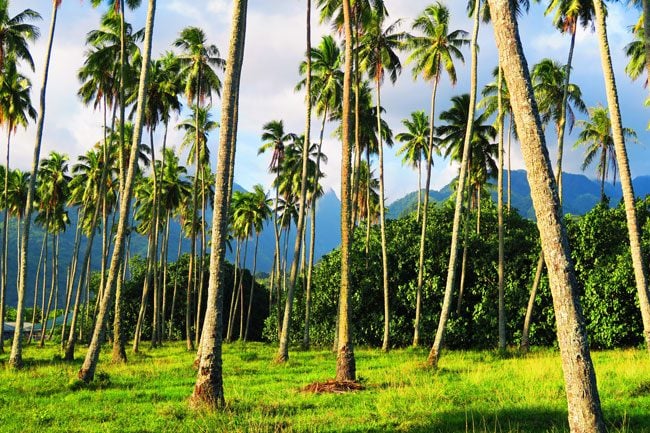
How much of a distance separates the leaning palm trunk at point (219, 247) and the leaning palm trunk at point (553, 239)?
662cm

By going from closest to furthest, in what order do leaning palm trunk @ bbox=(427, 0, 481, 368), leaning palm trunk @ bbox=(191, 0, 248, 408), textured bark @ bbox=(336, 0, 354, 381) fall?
1. leaning palm trunk @ bbox=(191, 0, 248, 408)
2. textured bark @ bbox=(336, 0, 354, 381)
3. leaning palm trunk @ bbox=(427, 0, 481, 368)

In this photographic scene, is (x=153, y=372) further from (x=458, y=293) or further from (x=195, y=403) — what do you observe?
(x=458, y=293)

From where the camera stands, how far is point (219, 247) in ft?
36.1

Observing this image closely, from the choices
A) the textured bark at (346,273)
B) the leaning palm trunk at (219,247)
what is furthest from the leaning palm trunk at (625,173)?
the leaning palm trunk at (219,247)

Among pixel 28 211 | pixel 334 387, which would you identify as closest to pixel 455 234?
pixel 334 387

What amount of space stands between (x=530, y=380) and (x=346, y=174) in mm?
7363

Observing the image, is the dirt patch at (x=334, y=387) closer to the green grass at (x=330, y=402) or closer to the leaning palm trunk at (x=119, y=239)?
the green grass at (x=330, y=402)

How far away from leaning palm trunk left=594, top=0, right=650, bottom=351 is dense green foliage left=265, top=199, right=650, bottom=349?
442 inches

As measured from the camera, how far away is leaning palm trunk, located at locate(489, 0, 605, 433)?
5.16 metres

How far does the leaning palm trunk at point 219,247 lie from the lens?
10516mm

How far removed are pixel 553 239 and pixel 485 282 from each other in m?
25.5

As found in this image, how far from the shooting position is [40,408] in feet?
37.9

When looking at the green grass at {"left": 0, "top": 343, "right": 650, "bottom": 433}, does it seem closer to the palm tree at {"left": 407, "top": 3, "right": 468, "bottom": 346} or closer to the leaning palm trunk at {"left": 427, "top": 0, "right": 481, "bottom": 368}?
the leaning palm trunk at {"left": 427, "top": 0, "right": 481, "bottom": 368}

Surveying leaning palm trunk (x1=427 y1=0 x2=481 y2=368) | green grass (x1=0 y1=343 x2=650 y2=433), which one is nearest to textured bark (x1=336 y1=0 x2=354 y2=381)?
green grass (x1=0 y1=343 x2=650 y2=433)
